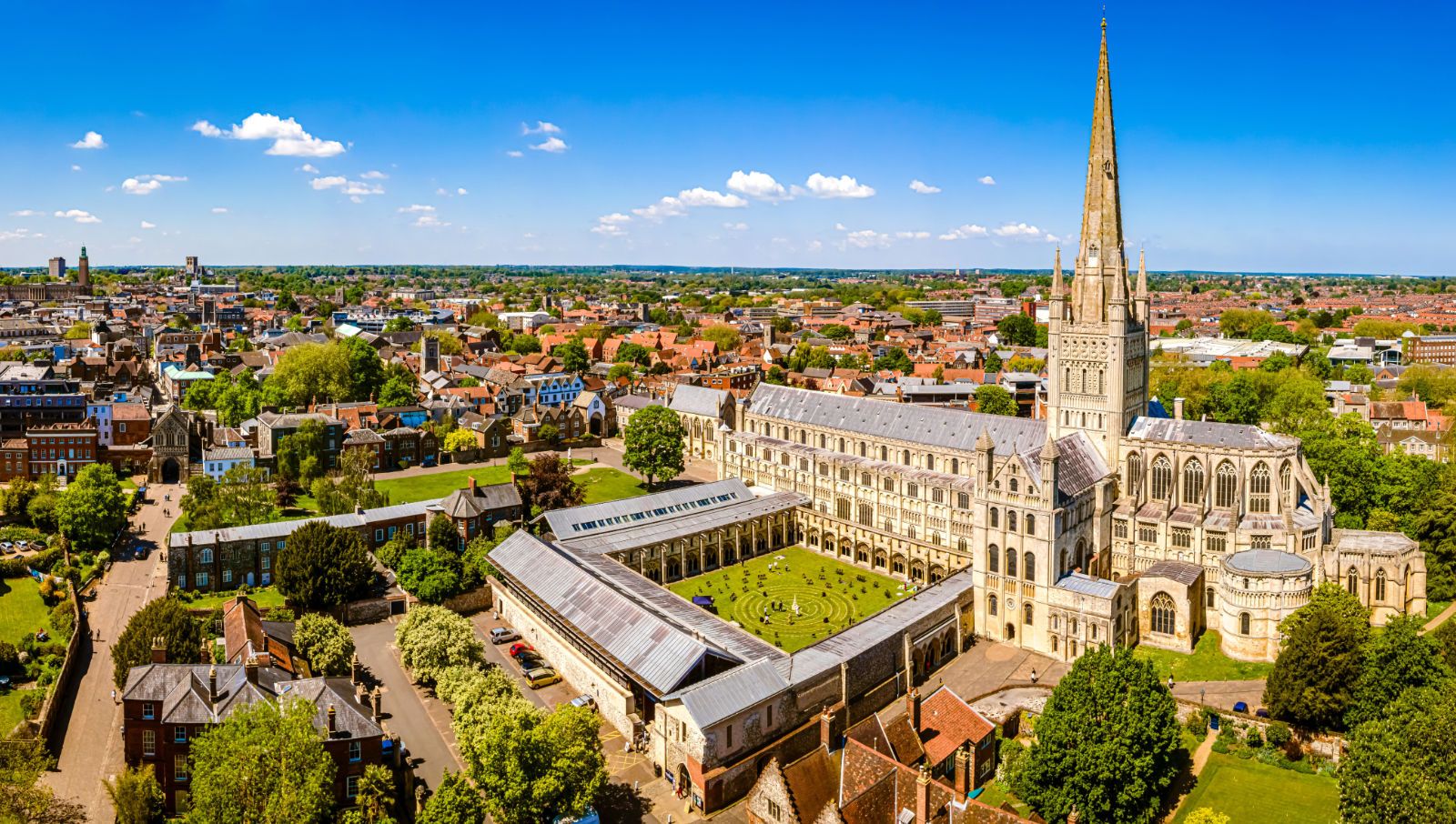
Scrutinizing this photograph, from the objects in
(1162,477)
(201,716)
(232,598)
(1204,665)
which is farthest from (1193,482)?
(232,598)

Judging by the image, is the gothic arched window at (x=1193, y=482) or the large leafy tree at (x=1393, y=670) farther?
the gothic arched window at (x=1193, y=482)

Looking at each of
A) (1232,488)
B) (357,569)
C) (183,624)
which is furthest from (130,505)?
(1232,488)

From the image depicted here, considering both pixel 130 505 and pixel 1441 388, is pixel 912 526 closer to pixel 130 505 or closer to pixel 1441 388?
pixel 130 505

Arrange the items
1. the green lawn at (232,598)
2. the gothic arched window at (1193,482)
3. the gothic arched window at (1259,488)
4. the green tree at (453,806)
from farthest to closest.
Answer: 1. the green lawn at (232,598)
2. the gothic arched window at (1193,482)
3. the gothic arched window at (1259,488)
4. the green tree at (453,806)

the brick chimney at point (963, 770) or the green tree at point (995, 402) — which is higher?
the green tree at point (995, 402)

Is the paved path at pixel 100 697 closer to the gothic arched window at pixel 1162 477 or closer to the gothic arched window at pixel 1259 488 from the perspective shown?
the gothic arched window at pixel 1162 477

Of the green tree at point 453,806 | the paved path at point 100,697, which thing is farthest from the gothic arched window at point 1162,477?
the paved path at point 100,697
